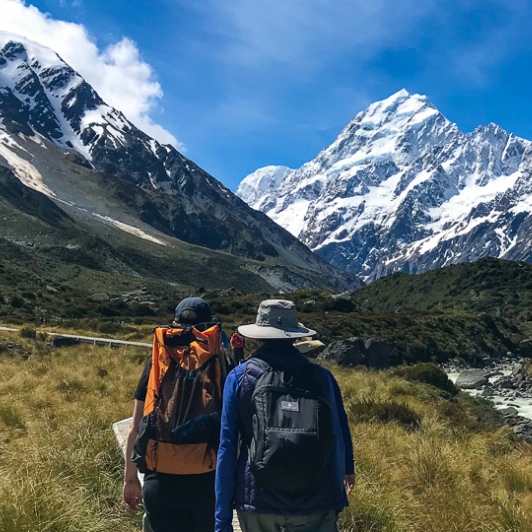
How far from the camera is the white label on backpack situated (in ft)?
9.88

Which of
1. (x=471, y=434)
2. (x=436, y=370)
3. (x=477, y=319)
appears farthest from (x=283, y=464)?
(x=477, y=319)

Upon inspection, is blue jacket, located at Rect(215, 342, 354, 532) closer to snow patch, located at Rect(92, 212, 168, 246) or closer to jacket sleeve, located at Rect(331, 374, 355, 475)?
jacket sleeve, located at Rect(331, 374, 355, 475)

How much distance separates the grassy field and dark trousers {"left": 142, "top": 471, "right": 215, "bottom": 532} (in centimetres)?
90

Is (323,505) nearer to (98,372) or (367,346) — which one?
(98,372)

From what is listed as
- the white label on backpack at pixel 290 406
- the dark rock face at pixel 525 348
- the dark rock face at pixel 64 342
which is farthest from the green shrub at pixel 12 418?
the dark rock face at pixel 525 348

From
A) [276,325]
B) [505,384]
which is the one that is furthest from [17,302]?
[276,325]

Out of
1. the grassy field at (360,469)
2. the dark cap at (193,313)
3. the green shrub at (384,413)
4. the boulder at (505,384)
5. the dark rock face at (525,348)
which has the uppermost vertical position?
the dark rock face at (525,348)

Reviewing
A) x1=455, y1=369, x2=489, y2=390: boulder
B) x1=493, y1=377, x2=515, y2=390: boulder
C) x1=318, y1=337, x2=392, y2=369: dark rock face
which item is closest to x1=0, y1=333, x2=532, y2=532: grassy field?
x1=318, y1=337, x2=392, y2=369: dark rock face

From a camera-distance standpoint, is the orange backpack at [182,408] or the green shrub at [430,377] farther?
the green shrub at [430,377]

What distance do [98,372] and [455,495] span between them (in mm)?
10484

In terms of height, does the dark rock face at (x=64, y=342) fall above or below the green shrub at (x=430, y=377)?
below

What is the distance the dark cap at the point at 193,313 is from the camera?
395 cm

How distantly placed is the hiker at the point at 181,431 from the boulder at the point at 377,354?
80.4ft

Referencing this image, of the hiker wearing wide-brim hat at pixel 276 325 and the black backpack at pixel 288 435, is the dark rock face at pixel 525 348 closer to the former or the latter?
the hiker wearing wide-brim hat at pixel 276 325
